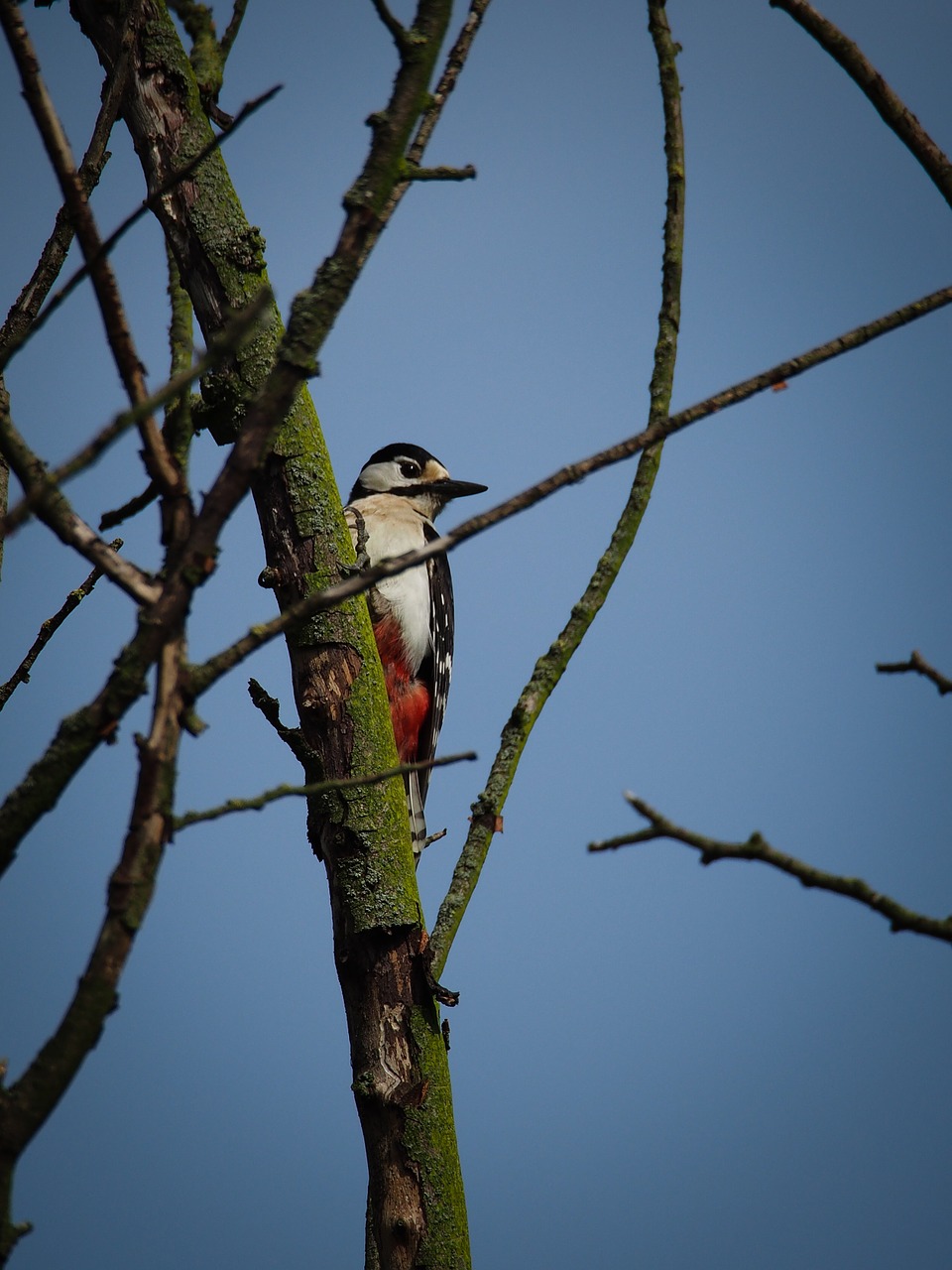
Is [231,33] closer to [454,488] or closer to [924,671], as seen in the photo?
[924,671]

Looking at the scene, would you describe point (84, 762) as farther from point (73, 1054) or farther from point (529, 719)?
point (529, 719)

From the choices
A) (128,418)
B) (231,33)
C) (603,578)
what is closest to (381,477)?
(231,33)

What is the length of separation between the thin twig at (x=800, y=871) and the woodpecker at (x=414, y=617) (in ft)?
13.0

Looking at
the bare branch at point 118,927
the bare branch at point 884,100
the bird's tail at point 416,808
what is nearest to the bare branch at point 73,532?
the bare branch at point 118,927

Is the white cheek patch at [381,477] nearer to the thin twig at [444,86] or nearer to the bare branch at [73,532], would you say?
the thin twig at [444,86]

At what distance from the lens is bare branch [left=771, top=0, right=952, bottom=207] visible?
1.78m

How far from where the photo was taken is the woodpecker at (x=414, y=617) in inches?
220

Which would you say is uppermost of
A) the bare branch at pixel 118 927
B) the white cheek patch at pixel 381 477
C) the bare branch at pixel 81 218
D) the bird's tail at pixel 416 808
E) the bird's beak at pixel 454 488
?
the white cheek patch at pixel 381 477

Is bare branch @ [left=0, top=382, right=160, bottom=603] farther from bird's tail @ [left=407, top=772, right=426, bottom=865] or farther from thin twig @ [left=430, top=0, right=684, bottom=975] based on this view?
bird's tail @ [left=407, top=772, right=426, bottom=865]

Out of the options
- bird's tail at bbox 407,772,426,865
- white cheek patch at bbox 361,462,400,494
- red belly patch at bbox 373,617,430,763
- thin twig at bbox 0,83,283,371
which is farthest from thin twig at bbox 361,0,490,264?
white cheek patch at bbox 361,462,400,494

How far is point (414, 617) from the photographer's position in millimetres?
5660

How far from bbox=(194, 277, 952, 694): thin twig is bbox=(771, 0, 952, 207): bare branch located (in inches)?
13.3

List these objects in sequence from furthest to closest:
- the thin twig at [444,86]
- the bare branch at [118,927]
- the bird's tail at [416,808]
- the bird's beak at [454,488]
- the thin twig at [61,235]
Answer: the bird's beak at [454,488] → the bird's tail at [416,808] → the thin twig at [61,235] → the thin twig at [444,86] → the bare branch at [118,927]

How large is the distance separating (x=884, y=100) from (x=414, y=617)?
13.3 ft
